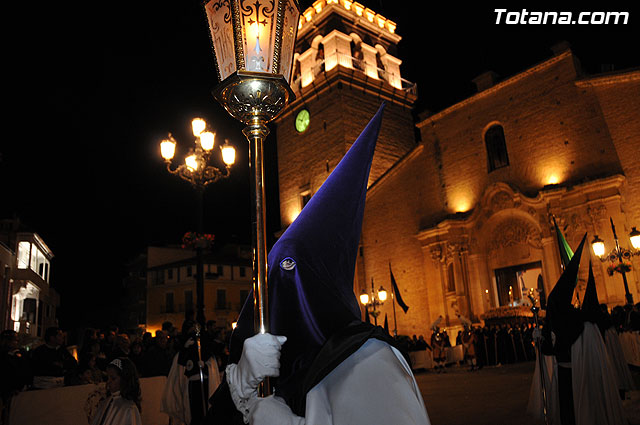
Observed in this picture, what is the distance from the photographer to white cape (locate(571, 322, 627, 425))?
6.02 m

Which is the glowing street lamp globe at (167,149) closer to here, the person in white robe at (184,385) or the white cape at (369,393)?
the person in white robe at (184,385)

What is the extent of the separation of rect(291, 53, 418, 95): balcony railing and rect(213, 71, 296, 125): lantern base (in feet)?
78.7

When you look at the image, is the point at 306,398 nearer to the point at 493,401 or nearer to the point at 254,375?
the point at 254,375

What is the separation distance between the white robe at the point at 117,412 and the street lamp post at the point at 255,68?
360 centimetres

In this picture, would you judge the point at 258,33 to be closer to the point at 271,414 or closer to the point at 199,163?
the point at 271,414

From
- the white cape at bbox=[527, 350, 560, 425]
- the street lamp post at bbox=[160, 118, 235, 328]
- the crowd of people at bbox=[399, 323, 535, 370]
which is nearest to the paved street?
the white cape at bbox=[527, 350, 560, 425]

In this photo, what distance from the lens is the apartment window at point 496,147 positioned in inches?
820

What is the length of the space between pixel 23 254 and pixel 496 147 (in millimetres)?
31481

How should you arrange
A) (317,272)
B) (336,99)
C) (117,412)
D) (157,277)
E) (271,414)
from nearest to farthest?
(271,414), (317,272), (117,412), (336,99), (157,277)

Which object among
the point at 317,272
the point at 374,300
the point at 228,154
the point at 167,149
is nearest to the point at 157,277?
the point at 374,300

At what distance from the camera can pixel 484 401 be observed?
8742mm

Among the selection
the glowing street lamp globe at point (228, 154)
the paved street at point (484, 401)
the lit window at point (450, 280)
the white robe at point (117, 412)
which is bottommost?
the paved street at point (484, 401)

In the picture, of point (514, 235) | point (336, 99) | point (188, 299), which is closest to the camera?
point (514, 235)

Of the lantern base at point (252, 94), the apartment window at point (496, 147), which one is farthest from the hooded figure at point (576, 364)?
the apartment window at point (496, 147)
